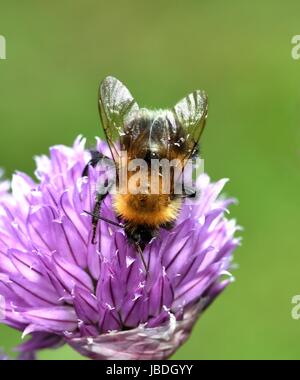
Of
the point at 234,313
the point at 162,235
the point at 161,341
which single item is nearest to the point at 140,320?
the point at 161,341

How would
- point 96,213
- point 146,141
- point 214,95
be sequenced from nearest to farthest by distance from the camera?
point 146,141 < point 96,213 < point 214,95

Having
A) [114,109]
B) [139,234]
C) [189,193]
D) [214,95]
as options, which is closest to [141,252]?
[139,234]

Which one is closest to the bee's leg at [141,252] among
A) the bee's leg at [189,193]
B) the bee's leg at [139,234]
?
the bee's leg at [139,234]

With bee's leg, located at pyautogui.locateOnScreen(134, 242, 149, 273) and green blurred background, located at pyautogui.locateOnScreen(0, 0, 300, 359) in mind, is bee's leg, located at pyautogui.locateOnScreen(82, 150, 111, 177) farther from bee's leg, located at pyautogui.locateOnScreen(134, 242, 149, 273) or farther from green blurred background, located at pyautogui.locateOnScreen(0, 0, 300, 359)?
green blurred background, located at pyautogui.locateOnScreen(0, 0, 300, 359)

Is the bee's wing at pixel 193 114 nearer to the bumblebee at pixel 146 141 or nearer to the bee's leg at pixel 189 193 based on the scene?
the bumblebee at pixel 146 141

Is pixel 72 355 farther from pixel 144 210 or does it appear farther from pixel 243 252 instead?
pixel 243 252

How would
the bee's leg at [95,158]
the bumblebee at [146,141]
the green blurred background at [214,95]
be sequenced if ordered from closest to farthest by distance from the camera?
the bumblebee at [146,141] < the bee's leg at [95,158] < the green blurred background at [214,95]

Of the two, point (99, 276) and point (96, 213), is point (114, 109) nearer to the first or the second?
point (96, 213)
